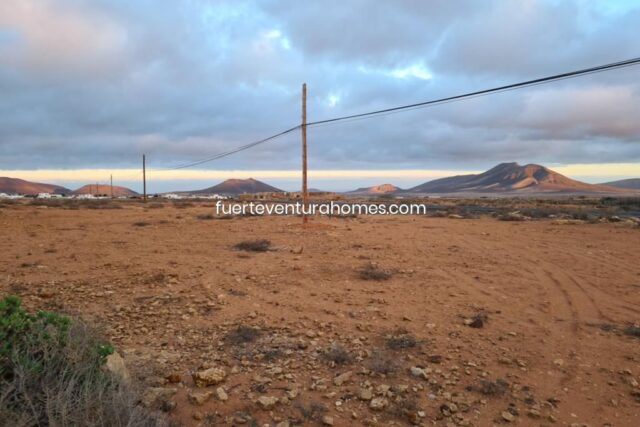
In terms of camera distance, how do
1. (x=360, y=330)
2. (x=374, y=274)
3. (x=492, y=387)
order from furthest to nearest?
1. (x=374, y=274)
2. (x=360, y=330)
3. (x=492, y=387)

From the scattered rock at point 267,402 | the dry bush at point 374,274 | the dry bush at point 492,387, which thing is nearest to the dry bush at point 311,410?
the scattered rock at point 267,402

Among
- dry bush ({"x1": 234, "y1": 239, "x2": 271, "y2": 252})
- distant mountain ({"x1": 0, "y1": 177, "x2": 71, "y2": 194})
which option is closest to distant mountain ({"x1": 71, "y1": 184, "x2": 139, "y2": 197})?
distant mountain ({"x1": 0, "y1": 177, "x2": 71, "y2": 194})

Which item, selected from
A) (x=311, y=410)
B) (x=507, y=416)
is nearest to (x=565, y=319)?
(x=507, y=416)

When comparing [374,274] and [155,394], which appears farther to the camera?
[374,274]

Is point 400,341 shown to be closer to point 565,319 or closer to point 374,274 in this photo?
point 565,319

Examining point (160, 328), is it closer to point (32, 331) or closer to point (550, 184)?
point (32, 331)

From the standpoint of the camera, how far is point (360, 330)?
5629 mm

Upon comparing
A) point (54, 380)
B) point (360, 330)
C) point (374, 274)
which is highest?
point (54, 380)

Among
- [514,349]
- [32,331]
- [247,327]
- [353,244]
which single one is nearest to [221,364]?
[247,327]

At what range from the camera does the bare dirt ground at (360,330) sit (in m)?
3.78

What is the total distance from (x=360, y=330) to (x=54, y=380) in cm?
370

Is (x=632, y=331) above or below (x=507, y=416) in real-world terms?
above

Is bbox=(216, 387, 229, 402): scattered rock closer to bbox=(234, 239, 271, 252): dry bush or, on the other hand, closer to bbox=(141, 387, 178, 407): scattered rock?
bbox=(141, 387, 178, 407): scattered rock

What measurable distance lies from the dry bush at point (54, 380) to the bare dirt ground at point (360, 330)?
0.76 meters
